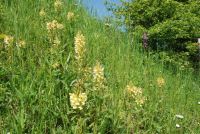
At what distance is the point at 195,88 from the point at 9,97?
4506mm

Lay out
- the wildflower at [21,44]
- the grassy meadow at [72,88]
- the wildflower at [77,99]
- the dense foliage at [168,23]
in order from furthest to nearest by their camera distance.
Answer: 1. the dense foliage at [168,23]
2. the wildflower at [21,44]
3. the grassy meadow at [72,88]
4. the wildflower at [77,99]

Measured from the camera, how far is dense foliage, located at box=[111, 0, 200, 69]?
11906 millimetres

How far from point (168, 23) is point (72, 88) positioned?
7.97 m

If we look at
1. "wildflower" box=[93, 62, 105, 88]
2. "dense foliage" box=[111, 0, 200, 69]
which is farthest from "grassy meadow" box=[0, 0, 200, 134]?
"dense foliage" box=[111, 0, 200, 69]

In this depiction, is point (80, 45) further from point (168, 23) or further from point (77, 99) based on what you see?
point (168, 23)

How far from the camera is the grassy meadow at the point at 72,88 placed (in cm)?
381

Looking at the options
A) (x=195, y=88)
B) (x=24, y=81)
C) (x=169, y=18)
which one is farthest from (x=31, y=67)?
(x=169, y=18)

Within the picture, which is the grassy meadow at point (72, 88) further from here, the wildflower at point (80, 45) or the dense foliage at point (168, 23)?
the dense foliage at point (168, 23)

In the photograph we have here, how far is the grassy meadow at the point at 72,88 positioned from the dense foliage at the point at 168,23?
212 inches

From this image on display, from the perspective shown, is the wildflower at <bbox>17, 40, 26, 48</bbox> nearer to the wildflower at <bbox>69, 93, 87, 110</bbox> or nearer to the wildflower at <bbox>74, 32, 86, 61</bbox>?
the wildflower at <bbox>74, 32, 86, 61</bbox>

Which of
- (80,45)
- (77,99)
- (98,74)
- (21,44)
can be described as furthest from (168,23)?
(77,99)

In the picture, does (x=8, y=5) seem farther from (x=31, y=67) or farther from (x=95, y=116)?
(x=95, y=116)

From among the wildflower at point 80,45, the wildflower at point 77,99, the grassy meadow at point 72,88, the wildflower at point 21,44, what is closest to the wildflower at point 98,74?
the grassy meadow at point 72,88

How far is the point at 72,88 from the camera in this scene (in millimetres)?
4184
